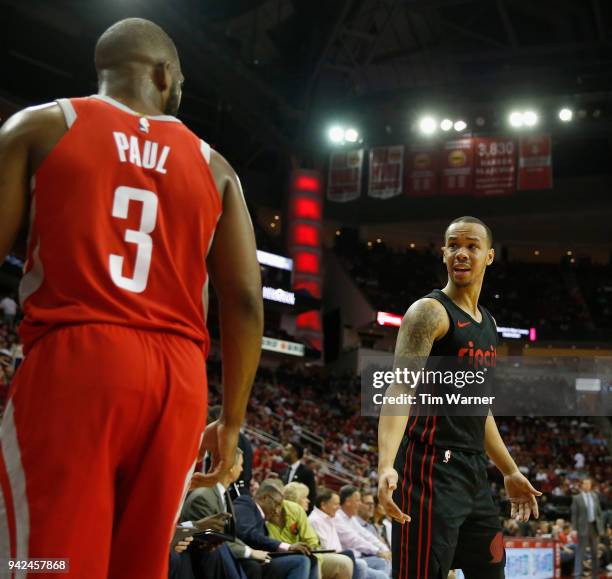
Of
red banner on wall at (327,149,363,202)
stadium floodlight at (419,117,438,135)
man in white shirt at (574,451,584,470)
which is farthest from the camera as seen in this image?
man in white shirt at (574,451,584,470)

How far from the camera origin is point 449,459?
11.5ft

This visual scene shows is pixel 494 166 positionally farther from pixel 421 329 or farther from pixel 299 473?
pixel 421 329

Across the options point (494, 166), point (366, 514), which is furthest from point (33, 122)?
point (494, 166)

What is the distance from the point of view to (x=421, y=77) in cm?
2636

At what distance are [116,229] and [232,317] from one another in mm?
385

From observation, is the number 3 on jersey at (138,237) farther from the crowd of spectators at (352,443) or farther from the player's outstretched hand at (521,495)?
the crowd of spectators at (352,443)

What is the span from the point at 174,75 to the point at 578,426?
26924mm

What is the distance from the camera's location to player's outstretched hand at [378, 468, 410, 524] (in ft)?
10.2

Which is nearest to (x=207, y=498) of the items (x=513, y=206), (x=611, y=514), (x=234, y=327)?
(x=234, y=327)

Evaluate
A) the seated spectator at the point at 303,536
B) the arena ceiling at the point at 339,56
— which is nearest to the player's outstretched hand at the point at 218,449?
the seated spectator at the point at 303,536

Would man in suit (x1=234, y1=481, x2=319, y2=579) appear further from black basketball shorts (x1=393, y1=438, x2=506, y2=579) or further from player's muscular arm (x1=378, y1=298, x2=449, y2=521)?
player's muscular arm (x1=378, y1=298, x2=449, y2=521)

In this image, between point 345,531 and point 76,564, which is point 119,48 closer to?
point 76,564

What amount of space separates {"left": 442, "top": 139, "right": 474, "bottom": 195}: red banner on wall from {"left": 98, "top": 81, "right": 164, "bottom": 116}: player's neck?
18892 mm

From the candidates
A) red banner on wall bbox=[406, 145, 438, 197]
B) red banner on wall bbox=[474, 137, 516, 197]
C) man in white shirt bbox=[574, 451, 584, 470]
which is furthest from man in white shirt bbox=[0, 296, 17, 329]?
man in white shirt bbox=[574, 451, 584, 470]
